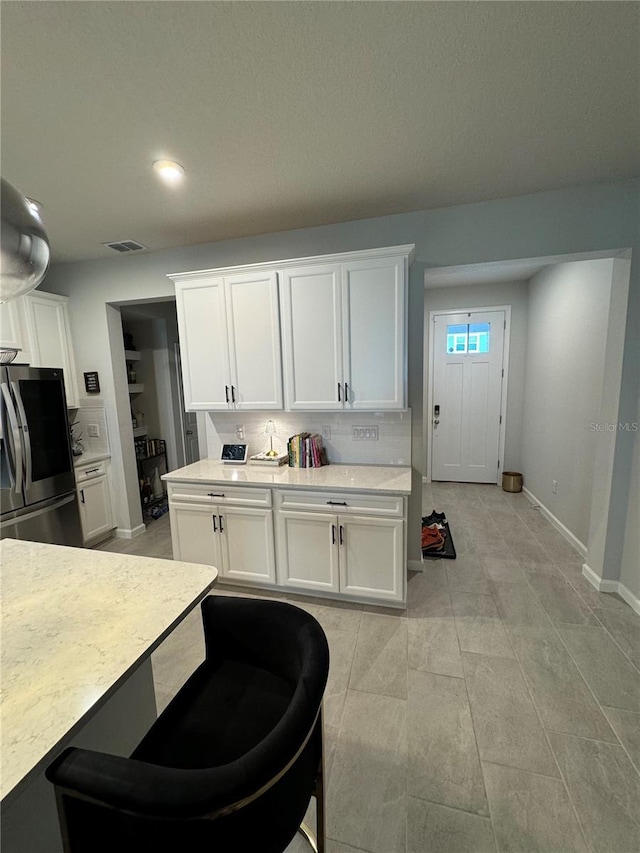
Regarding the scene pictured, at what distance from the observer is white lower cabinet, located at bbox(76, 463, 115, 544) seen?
10.7 ft

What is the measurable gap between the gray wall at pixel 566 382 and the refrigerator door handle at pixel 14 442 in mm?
4282

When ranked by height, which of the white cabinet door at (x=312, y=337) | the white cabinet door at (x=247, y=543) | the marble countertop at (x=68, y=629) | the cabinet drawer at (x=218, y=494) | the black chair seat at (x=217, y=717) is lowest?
the white cabinet door at (x=247, y=543)

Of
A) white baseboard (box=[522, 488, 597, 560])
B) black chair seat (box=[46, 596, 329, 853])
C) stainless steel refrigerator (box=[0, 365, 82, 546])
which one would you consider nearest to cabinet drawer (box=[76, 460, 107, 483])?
stainless steel refrigerator (box=[0, 365, 82, 546])

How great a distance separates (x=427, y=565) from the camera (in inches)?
115

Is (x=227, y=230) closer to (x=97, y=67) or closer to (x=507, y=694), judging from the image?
(x=97, y=67)

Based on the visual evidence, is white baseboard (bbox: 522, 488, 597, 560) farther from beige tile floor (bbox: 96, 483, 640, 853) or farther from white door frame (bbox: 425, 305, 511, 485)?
Result: white door frame (bbox: 425, 305, 511, 485)

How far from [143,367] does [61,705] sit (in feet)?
14.1

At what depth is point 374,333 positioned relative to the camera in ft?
7.93

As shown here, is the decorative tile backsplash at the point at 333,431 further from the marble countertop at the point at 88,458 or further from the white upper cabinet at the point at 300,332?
the marble countertop at the point at 88,458

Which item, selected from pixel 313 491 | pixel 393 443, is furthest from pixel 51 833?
pixel 393 443

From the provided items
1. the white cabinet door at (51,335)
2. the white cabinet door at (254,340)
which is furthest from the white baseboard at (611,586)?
the white cabinet door at (51,335)

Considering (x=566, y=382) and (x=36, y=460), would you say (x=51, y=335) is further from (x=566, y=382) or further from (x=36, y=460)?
(x=566, y=382)

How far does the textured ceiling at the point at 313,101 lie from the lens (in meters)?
1.17

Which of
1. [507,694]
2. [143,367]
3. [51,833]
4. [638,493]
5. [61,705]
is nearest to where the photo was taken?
[61,705]
